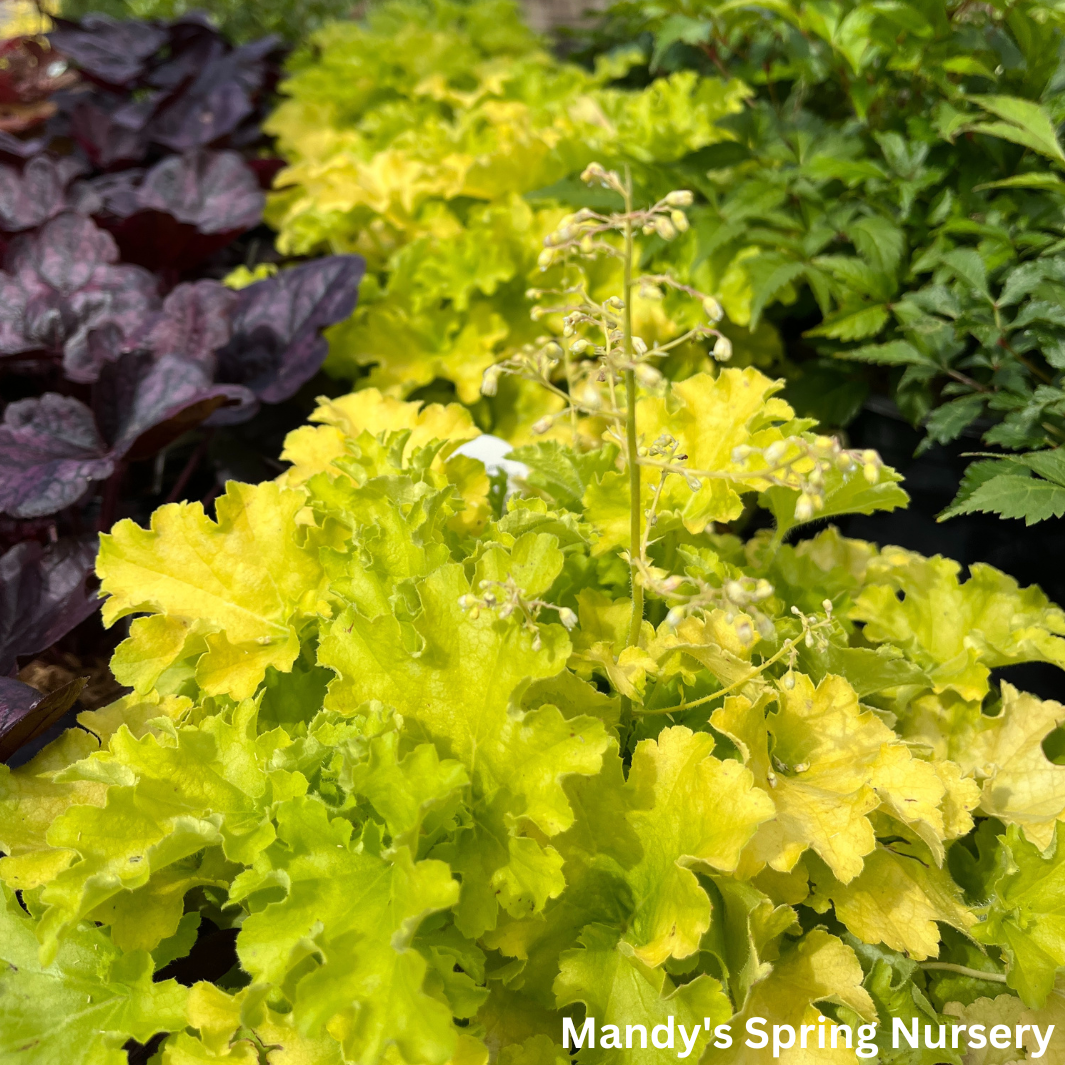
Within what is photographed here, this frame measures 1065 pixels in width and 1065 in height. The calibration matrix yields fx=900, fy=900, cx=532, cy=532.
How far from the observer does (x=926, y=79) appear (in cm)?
174

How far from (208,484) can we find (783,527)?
1147 millimetres

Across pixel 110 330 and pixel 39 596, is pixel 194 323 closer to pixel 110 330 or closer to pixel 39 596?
pixel 110 330

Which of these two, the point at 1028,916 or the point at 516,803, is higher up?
the point at 516,803

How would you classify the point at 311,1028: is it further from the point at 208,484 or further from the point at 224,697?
the point at 208,484

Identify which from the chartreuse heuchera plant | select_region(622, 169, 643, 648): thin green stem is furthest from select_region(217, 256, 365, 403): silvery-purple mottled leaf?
select_region(622, 169, 643, 648): thin green stem

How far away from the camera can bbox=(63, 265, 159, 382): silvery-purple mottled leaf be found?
4.85ft

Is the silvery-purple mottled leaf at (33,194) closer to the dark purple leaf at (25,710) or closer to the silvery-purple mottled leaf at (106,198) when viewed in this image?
the silvery-purple mottled leaf at (106,198)

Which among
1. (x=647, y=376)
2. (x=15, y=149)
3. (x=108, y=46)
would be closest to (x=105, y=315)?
(x=15, y=149)

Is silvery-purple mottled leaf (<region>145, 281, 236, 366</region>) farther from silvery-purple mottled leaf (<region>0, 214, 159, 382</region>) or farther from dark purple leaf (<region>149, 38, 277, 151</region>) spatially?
dark purple leaf (<region>149, 38, 277, 151</region>)

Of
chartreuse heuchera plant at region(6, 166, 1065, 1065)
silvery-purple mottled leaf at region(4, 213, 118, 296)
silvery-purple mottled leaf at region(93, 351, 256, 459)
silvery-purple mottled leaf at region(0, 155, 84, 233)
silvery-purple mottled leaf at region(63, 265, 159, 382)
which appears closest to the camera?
chartreuse heuchera plant at region(6, 166, 1065, 1065)

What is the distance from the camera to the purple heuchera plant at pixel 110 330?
1.23m

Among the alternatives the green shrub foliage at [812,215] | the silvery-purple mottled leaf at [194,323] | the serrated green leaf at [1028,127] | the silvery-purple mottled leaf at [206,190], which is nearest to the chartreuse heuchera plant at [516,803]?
the green shrub foliage at [812,215]

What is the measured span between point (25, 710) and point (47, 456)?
471mm

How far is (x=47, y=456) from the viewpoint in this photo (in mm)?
1295
